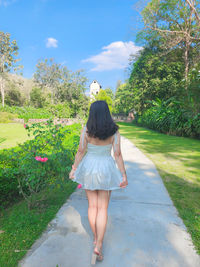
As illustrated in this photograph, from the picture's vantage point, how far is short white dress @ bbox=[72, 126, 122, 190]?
216 cm

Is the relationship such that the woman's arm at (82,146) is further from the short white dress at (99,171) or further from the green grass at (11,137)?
the green grass at (11,137)

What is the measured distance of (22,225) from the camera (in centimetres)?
285

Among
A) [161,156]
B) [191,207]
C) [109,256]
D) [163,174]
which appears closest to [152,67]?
[161,156]

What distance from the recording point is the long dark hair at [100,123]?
83.6 inches

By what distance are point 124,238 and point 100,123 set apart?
1.56 meters

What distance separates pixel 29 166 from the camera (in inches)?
124

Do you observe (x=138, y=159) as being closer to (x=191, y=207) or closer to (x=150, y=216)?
(x=191, y=207)

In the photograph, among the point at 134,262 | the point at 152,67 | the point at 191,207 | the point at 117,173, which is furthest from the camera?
the point at 152,67

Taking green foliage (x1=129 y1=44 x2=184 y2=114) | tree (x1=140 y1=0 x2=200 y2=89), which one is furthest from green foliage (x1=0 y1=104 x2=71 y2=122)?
tree (x1=140 y1=0 x2=200 y2=89)

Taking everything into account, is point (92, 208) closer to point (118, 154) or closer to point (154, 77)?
point (118, 154)

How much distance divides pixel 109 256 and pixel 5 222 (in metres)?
1.73

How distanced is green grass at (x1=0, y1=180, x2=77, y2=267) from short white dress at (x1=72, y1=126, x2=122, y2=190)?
1085 mm

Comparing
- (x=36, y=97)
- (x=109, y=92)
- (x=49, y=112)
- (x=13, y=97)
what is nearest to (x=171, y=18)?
(x=49, y=112)

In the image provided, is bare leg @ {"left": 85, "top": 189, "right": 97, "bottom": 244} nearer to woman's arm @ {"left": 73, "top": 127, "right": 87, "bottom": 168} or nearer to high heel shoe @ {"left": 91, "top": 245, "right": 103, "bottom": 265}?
high heel shoe @ {"left": 91, "top": 245, "right": 103, "bottom": 265}
